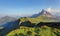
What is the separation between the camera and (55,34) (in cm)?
8619

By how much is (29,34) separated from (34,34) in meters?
2.95

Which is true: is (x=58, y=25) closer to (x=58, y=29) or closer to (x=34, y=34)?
(x=58, y=29)

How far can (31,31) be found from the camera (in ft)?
291

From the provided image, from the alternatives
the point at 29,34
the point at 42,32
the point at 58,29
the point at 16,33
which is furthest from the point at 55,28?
the point at 16,33

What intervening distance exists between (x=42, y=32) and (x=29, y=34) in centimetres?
948

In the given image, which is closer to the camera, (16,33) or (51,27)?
(16,33)

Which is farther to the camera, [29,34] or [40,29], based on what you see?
[40,29]

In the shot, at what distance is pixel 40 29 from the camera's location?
9175cm

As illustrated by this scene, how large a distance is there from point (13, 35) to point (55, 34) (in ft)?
68.2

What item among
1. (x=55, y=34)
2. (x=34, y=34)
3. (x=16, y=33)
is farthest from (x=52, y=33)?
(x=16, y=33)

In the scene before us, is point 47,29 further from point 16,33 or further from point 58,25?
point 16,33

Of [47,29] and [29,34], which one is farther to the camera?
[47,29]

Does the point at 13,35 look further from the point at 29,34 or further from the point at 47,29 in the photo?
the point at 47,29

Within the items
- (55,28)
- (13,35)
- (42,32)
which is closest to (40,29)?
(42,32)
